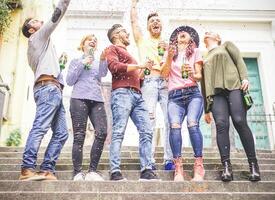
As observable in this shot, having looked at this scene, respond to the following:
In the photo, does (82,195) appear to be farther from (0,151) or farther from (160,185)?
(0,151)

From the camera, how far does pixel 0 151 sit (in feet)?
22.3

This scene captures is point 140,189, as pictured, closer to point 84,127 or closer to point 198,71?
point 84,127

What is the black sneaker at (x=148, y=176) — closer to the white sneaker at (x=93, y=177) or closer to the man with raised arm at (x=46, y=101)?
the white sneaker at (x=93, y=177)

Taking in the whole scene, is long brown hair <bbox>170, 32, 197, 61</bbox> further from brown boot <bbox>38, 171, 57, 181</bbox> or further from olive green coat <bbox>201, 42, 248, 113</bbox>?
brown boot <bbox>38, 171, 57, 181</bbox>

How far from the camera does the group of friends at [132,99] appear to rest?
4637 mm

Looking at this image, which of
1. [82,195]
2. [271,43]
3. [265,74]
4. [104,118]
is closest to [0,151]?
[104,118]

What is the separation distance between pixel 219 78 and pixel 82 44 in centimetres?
198

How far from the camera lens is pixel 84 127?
4.80 m

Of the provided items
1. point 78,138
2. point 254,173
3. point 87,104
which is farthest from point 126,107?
point 254,173

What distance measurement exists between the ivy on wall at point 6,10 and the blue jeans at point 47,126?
7.17 metres

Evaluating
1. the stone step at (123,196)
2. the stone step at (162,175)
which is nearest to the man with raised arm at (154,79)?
the stone step at (162,175)

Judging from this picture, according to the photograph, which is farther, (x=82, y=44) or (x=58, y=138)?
(x=82, y=44)

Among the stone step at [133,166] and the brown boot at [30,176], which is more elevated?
the stone step at [133,166]

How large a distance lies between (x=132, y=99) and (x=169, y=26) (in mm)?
6876
